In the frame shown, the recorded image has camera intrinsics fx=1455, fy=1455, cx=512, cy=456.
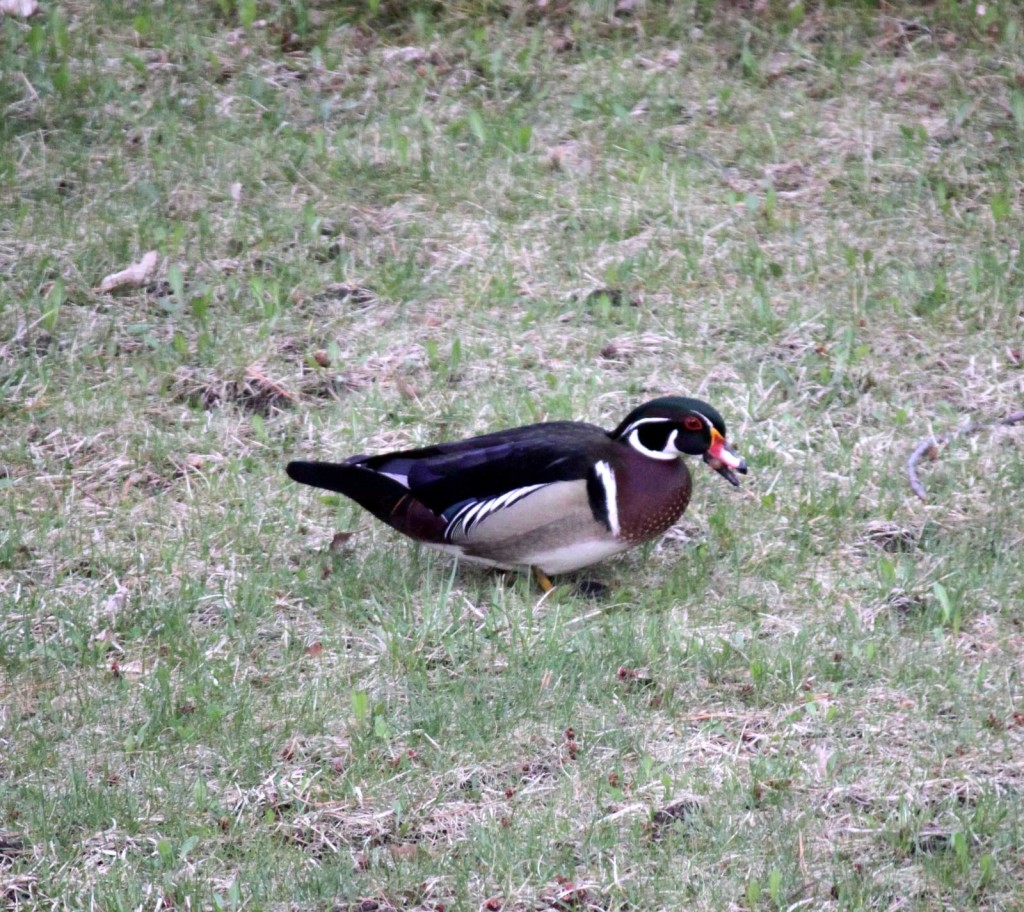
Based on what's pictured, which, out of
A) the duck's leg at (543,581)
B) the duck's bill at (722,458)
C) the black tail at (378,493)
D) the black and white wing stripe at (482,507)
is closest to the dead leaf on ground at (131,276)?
the black tail at (378,493)

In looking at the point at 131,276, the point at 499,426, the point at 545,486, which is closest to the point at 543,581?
the point at 545,486

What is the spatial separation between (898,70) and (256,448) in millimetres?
3914

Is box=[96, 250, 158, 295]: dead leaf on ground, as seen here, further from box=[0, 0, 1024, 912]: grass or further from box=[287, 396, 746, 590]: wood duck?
box=[287, 396, 746, 590]: wood duck

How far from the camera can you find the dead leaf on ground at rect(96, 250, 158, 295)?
5.87 meters

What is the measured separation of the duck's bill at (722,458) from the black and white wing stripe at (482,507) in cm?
52

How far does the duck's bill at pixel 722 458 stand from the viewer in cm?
434

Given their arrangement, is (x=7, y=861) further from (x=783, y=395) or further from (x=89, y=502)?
(x=783, y=395)

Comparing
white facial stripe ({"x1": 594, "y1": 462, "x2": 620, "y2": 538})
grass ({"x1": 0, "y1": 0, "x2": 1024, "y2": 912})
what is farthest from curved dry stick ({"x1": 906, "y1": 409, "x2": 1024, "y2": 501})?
white facial stripe ({"x1": 594, "y1": 462, "x2": 620, "y2": 538})

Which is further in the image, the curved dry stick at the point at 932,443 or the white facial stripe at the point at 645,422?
the curved dry stick at the point at 932,443

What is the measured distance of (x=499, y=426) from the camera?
511 cm

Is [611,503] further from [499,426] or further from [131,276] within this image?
[131,276]

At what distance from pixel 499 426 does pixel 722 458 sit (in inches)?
40.4

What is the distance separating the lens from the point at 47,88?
275 inches

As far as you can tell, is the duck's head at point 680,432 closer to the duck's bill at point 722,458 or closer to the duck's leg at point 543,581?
the duck's bill at point 722,458
